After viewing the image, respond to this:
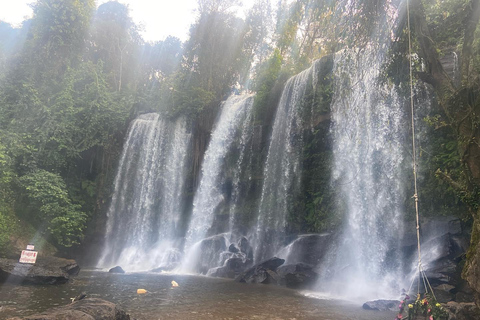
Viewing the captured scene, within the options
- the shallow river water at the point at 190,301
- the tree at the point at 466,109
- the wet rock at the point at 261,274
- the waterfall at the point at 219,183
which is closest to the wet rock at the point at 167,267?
the waterfall at the point at 219,183

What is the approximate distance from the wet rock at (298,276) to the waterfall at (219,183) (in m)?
4.55

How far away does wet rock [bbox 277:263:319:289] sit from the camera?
12.4 metres

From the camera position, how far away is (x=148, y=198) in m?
20.2

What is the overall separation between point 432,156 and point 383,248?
12.8ft

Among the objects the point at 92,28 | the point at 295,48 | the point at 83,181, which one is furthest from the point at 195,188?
the point at 92,28

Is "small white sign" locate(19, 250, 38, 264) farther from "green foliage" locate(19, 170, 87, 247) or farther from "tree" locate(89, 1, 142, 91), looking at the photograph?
"tree" locate(89, 1, 142, 91)

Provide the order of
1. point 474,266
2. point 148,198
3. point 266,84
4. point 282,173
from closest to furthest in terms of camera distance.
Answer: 1. point 474,266
2. point 282,173
3. point 266,84
4. point 148,198

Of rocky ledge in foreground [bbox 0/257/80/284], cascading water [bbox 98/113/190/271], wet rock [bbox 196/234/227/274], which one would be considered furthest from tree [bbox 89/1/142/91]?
rocky ledge in foreground [bbox 0/257/80/284]

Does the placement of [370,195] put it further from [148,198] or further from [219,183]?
[148,198]

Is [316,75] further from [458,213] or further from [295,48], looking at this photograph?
[295,48]

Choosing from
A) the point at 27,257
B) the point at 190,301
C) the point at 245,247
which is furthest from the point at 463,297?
the point at 27,257

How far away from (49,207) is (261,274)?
10162mm

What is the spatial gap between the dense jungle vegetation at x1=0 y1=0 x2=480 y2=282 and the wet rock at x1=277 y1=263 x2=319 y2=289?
2826mm

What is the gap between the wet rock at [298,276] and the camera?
1244 cm
